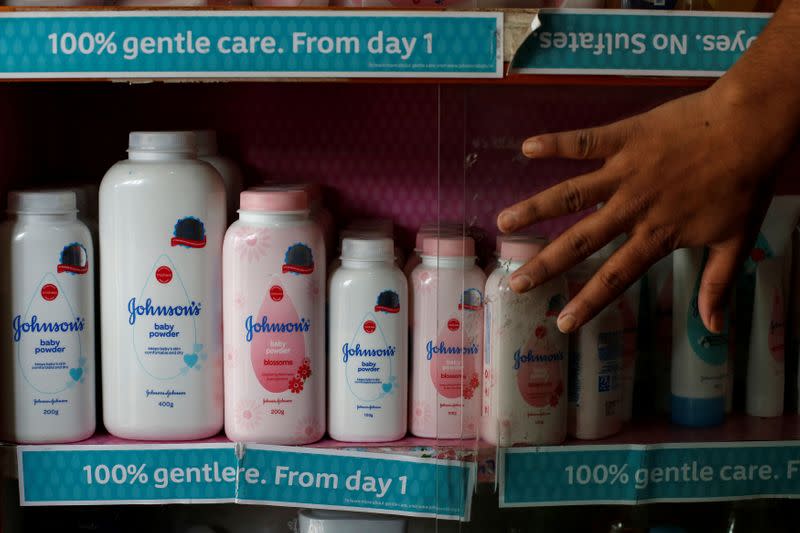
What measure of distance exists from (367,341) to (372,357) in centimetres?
2

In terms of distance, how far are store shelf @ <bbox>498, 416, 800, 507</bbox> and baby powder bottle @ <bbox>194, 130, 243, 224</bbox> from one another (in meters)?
0.49

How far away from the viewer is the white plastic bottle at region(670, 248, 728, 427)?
121 cm

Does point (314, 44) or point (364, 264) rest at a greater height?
point (314, 44)

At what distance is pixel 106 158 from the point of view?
1.46 m

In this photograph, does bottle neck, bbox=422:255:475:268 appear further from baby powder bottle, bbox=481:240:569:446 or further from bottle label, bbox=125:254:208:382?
bottle label, bbox=125:254:208:382

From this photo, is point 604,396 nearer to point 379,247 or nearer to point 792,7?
point 379,247

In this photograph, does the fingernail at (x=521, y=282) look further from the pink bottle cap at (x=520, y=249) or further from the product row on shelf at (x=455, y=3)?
the product row on shelf at (x=455, y=3)

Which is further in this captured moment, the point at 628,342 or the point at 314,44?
the point at 628,342

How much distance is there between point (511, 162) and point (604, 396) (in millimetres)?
306

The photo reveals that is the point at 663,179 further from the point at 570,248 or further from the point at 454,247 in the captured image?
the point at 454,247

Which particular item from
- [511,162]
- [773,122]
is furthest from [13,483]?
[773,122]

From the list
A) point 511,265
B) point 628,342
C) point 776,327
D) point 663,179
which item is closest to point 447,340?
point 511,265

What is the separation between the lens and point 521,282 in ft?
3.31

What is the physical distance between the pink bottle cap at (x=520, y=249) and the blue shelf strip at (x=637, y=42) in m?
0.19
